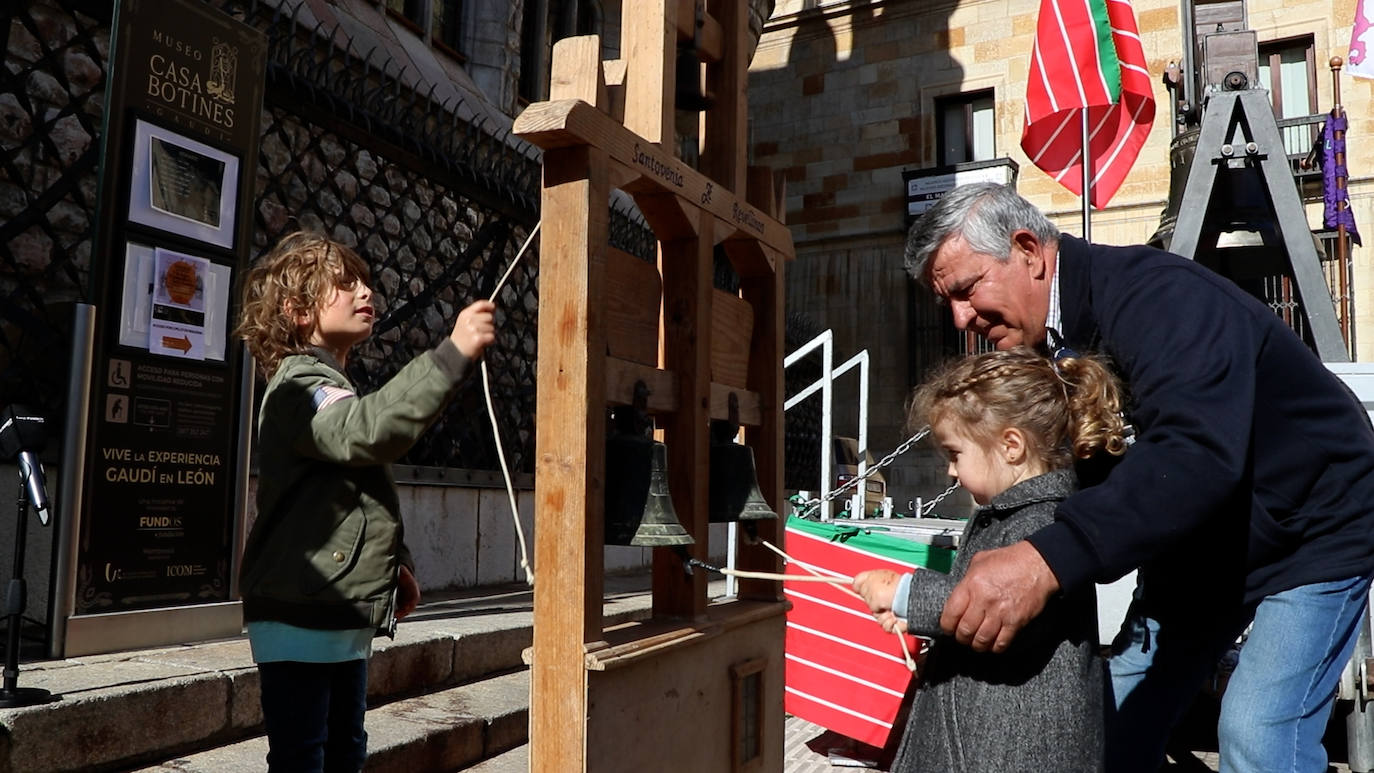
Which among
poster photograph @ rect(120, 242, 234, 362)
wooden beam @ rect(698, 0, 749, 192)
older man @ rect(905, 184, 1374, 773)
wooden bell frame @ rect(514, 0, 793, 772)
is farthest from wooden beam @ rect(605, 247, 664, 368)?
poster photograph @ rect(120, 242, 234, 362)

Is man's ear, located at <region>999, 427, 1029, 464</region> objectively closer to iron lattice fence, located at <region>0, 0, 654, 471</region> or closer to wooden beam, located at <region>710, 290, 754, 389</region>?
wooden beam, located at <region>710, 290, 754, 389</region>

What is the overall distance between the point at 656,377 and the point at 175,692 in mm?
1783

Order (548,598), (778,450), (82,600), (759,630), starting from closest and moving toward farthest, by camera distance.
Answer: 1. (548,598)
2. (759,630)
3. (778,450)
4. (82,600)

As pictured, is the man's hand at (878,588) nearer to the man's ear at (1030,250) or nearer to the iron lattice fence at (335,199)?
the man's ear at (1030,250)

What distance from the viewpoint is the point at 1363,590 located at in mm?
2379

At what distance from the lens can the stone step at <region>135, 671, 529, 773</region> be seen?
3341mm

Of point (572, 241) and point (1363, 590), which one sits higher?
point (572, 241)

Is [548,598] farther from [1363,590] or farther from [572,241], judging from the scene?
[1363,590]

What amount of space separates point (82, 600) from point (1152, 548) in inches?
138

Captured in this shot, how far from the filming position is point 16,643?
311 centimetres

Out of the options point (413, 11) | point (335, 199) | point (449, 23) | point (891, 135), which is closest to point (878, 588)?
point (335, 199)

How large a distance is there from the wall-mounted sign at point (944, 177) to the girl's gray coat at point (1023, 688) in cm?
1465

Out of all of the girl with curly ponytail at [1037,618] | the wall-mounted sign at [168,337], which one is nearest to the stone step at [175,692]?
the wall-mounted sign at [168,337]

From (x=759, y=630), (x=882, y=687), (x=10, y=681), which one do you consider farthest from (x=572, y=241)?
(x=882, y=687)
